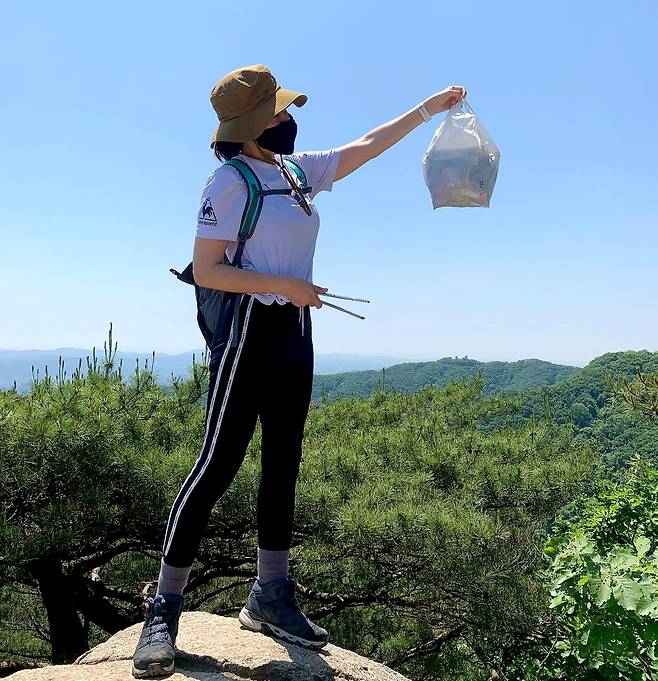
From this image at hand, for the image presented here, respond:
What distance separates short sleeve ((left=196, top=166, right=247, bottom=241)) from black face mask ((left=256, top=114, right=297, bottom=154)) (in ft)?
0.56

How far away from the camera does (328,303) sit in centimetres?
155

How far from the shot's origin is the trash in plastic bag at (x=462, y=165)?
187cm

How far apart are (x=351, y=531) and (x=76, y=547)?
58.4 inches

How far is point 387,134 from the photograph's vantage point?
1.85 m

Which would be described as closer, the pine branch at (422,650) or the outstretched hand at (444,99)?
the outstretched hand at (444,99)

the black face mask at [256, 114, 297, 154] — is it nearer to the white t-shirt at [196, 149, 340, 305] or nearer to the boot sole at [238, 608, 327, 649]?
the white t-shirt at [196, 149, 340, 305]

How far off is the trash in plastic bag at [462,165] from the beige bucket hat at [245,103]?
0.58 metres

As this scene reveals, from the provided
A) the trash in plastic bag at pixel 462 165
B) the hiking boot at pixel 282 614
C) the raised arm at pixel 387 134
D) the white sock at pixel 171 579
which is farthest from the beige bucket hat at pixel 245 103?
the hiking boot at pixel 282 614

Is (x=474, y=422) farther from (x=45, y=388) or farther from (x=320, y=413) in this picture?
(x=45, y=388)

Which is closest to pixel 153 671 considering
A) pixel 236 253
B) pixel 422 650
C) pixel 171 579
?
pixel 171 579

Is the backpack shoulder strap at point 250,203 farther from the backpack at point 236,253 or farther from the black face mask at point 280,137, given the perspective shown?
the black face mask at point 280,137

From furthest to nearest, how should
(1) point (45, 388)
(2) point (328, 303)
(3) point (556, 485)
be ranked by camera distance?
(3) point (556, 485), (1) point (45, 388), (2) point (328, 303)

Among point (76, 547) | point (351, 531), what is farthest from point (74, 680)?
point (76, 547)

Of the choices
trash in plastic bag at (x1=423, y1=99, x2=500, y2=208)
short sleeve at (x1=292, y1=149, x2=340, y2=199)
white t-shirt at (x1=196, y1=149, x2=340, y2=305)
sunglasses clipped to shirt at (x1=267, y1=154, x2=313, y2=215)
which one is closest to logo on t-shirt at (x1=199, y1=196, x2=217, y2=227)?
white t-shirt at (x1=196, y1=149, x2=340, y2=305)
